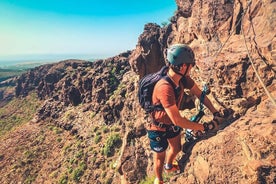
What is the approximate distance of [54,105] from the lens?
5431 cm

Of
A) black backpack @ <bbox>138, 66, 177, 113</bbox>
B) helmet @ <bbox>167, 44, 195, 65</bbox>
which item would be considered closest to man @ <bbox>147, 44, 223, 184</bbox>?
helmet @ <bbox>167, 44, 195, 65</bbox>

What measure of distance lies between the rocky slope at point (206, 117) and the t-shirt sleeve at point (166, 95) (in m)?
1.56

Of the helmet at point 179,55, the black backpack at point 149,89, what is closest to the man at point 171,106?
the helmet at point 179,55

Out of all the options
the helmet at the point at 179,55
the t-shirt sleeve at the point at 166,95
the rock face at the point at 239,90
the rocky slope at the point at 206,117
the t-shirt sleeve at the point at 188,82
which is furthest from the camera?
the t-shirt sleeve at the point at 188,82

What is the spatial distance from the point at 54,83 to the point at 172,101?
209 feet

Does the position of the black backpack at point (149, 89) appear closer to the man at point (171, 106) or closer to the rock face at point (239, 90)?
the man at point (171, 106)

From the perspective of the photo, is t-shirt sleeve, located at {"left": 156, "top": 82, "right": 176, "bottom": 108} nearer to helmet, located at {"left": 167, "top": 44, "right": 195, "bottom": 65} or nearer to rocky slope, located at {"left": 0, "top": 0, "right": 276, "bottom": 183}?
helmet, located at {"left": 167, "top": 44, "right": 195, "bottom": 65}

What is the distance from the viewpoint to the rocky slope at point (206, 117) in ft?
18.5

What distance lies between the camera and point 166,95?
218 inches

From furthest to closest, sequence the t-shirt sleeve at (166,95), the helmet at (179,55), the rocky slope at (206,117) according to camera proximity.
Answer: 1. the helmet at (179,55)
2. the rocky slope at (206,117)
3. the t-shirt sleeve at (166,95)

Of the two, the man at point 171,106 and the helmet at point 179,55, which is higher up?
the helmet at point 179,55

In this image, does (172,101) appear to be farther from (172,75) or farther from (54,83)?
(54,83)

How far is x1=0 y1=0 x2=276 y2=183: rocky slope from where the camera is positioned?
18.5 feet

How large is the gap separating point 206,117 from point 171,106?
287cm
